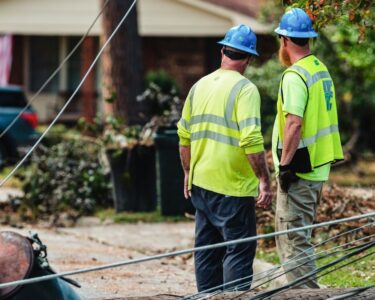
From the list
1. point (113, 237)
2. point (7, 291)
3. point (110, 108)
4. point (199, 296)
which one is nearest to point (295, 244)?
point (199, 296)

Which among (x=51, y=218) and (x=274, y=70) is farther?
(x=274, y=70)

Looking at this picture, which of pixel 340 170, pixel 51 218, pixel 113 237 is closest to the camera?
pixel 113 237

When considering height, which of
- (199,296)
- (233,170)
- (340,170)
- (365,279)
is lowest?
(340,170)

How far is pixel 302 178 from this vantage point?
23.3 ft

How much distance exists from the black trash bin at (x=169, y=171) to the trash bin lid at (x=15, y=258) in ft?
22.4

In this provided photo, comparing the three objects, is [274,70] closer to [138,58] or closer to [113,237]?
[138,58]

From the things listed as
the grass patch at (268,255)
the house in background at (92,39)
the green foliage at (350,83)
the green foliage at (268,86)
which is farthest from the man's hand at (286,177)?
Answer: the house in background at (92,39)

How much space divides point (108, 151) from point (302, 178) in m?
6.32

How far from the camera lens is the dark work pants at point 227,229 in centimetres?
715

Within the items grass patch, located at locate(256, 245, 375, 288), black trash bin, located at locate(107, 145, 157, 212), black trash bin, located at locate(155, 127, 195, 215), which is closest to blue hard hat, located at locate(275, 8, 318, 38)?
grass patch, located at locate(256, 245, 375, 288)

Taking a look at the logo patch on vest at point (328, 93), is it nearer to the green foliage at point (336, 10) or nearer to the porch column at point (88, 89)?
Answer: the green foliage at point (336, 10)

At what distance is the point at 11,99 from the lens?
1978cm

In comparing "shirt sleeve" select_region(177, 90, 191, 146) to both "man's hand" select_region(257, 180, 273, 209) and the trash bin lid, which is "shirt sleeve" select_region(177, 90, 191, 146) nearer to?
"man's hand" select_region(257, 180, 273, 209)

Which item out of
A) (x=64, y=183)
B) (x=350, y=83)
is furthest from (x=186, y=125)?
(x=350, y=83)
